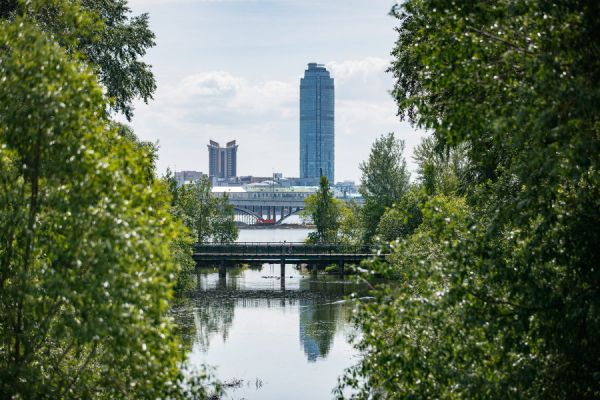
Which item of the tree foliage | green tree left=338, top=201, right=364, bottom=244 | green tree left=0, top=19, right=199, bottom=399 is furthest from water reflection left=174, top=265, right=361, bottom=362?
green tree left=0, top=19, right=199, bottom=399

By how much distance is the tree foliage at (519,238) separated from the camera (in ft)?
33.1

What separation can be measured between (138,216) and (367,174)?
201ft

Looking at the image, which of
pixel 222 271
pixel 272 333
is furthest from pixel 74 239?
pixel 222 271

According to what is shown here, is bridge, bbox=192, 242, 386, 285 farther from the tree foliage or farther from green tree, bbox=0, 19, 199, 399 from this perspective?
green tree, bbox=0, 19, 199, 399

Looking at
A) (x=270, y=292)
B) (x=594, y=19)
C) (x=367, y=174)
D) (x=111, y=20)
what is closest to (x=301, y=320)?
(x=270, y=292)

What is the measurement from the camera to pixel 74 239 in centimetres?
1024

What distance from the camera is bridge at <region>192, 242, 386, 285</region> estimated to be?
63.5 m

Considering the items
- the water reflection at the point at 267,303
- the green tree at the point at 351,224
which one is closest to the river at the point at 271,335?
the water reflection at the point at 267,303

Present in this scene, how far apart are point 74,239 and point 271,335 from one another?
29.8 metres

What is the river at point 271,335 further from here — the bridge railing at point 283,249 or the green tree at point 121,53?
the green tree at point 121,53

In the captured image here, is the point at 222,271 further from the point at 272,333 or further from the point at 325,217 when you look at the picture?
the point at 272,333

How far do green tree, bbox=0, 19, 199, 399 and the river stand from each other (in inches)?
411

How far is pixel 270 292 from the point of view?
5506 centimetres

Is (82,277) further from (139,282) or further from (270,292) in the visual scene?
(270,292)
